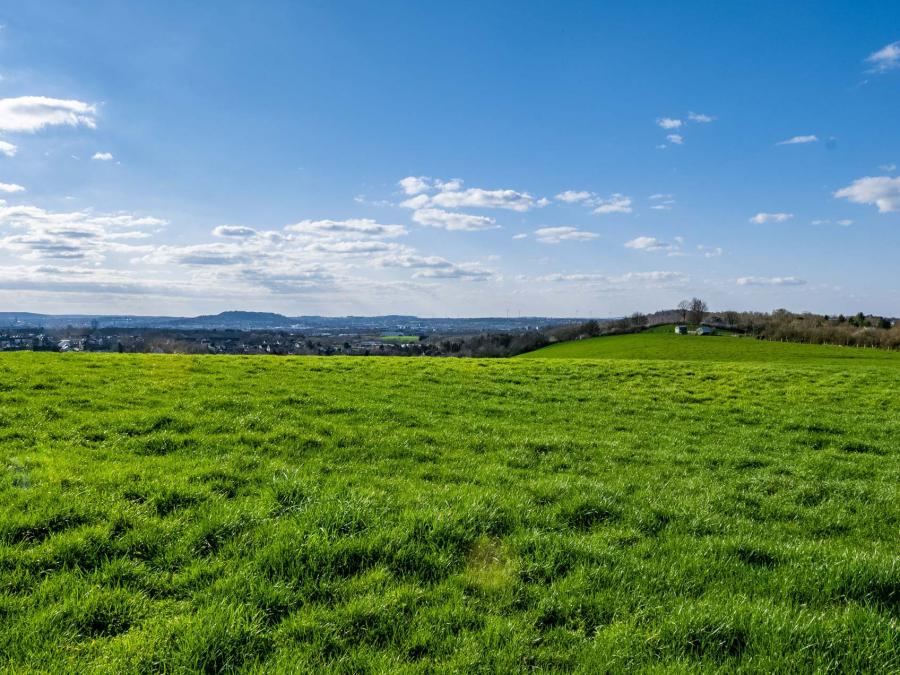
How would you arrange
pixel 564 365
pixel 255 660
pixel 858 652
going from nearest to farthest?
pixel 255 660, pixel 858 652, pixel 564 365

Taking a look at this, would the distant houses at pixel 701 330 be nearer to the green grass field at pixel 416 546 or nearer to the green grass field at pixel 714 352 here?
the green grass field at pixel 714 352

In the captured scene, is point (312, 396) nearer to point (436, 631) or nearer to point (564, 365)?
point (436, 631)

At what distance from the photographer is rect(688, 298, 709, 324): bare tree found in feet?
497

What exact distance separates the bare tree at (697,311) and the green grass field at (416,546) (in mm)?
150442

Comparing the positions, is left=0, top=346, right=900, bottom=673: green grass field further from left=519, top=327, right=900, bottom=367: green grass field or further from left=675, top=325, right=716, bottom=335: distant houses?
left=675, top=325, right=716, bottom=335: distant houses

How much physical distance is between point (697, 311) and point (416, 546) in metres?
168

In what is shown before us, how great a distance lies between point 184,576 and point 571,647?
4.01 m

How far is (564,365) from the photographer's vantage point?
110 feet

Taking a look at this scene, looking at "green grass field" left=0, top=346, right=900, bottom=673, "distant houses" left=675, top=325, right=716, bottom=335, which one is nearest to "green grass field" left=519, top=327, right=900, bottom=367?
"distant houses" left=675, top=325, right=716, bottom=335

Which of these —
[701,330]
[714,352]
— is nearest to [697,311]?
[701,330]

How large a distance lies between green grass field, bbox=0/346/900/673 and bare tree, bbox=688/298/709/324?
150 metres

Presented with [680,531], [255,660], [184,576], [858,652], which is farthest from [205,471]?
[858,652]

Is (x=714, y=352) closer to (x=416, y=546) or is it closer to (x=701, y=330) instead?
(x=701, y=330)

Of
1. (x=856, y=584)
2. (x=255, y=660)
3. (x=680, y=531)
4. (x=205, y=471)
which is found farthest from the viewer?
(x=205, y=471)
